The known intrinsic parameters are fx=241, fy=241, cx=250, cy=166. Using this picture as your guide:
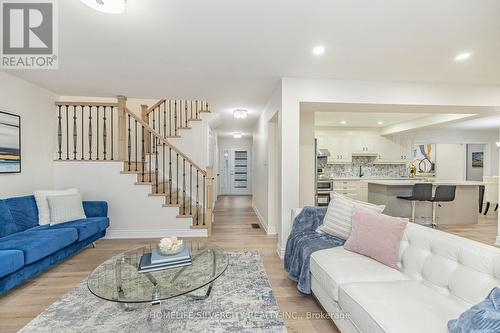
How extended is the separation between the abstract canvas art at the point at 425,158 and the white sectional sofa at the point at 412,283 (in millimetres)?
7678

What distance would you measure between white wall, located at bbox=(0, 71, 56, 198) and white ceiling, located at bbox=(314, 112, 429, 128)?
5.14 meters

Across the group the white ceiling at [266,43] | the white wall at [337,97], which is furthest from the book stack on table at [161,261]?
the white ceiling at [266,43]

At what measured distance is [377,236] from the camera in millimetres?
2055

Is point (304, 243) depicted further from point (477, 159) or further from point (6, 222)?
point (477, 159)

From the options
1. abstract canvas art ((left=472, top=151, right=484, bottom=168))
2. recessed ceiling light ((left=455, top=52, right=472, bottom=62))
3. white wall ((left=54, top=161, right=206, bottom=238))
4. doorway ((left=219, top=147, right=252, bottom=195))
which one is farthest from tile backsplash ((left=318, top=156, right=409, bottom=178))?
white wall ((left=54, top=161, right=206, bottom=238))

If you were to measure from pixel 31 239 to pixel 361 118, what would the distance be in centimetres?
646

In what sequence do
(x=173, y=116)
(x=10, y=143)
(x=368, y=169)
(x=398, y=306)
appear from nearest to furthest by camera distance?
(x=398, y=306)
(x=10, y=143)
(x=173, y=116)
(x=368, y=169)

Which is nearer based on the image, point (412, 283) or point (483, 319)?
point (483, 319)

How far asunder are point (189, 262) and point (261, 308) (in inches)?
30.4

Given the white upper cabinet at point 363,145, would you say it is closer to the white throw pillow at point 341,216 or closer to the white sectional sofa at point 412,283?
the white throw pillow at point 341,216

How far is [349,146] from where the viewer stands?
7.12 m

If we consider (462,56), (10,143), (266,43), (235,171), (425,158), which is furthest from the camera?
(235,171)

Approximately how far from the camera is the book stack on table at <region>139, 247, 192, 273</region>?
1.98 metres

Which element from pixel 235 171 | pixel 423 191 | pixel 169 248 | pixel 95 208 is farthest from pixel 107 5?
pixel 235 171
